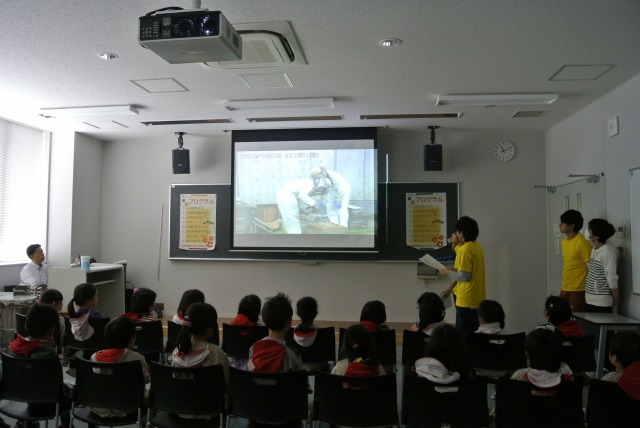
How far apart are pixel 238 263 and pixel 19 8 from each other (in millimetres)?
4202

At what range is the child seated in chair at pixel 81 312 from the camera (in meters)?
3.37

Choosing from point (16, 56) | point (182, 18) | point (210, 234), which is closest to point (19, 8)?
point (16, 56)

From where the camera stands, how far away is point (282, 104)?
4906 mm

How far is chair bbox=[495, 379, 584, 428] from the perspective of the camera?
2.05 meters

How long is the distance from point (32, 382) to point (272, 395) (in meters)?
1.29

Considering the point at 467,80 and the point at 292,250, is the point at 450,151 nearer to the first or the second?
the point at 467,80

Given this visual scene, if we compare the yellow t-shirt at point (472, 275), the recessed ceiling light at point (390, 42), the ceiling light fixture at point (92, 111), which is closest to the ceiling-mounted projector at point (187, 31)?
the recessed ceiling light at point (390, 42)

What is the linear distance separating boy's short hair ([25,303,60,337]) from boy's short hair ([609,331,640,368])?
309cm

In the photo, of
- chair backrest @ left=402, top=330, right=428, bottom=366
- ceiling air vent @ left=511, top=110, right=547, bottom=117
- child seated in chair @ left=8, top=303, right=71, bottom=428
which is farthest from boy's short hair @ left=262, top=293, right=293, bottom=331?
ceiling air vent @ left=511, top=110, right=547, bottom=117

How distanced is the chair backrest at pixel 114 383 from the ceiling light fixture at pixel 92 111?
353 cm

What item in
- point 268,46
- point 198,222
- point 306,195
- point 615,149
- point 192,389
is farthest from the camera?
point 198,222

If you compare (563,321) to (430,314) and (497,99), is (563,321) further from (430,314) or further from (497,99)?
(497,99)

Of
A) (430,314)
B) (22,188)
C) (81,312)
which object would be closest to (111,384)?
(81,312)

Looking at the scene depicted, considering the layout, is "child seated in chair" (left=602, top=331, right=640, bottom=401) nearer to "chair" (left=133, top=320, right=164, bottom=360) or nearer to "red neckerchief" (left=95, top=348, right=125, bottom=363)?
"red neckerchief" (left=95, top=348, right=125, bottom=363)
